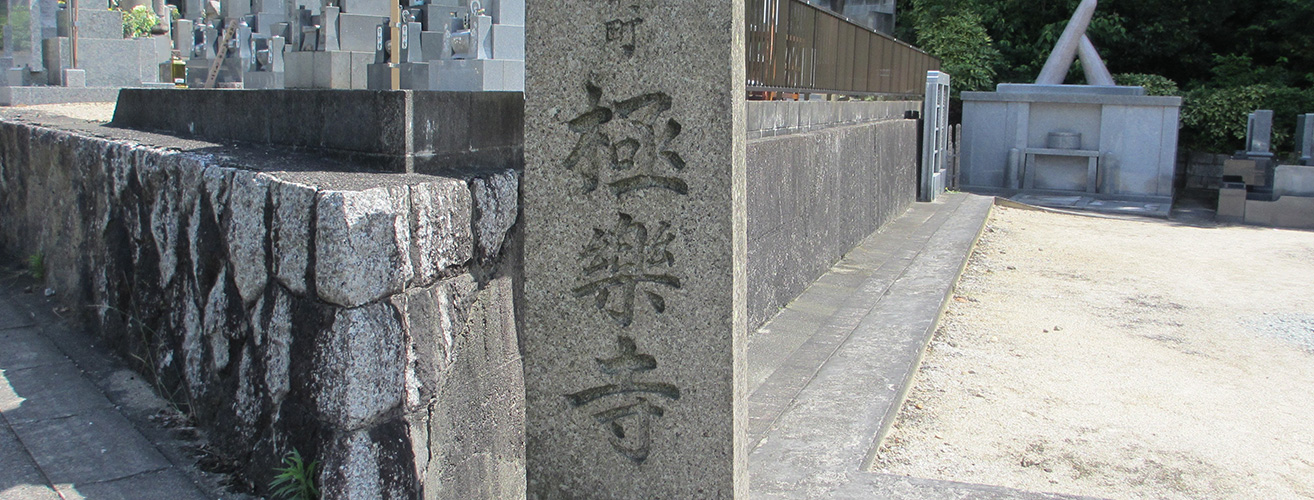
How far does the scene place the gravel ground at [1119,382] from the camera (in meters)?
3.76

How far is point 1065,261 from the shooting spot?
8.71 meters

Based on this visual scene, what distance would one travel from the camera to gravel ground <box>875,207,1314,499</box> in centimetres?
376

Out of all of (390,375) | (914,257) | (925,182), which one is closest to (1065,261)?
(914,257)

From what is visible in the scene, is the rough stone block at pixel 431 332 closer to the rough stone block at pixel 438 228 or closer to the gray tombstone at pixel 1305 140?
the rough stone block at pixel 438 228

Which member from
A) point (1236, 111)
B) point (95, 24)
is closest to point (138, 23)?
point (95, 24)

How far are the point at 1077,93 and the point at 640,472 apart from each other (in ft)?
48.3

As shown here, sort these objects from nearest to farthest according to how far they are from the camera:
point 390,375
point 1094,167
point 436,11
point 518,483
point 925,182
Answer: point 390,375 → point 518,483 → point 436,11 → point 925,182 → point 1094,167

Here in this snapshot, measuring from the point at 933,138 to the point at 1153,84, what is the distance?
26.0 feet

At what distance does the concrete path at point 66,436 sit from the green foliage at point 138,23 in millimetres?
10346

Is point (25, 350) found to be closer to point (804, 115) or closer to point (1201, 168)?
point (804, 115)

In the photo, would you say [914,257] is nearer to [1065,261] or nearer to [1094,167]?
[1065,261]

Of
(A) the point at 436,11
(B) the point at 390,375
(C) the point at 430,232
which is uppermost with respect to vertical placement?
(A) the point at 436,11

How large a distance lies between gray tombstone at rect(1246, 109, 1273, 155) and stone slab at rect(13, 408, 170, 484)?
51.1 feet

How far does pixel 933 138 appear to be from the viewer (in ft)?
37.7
